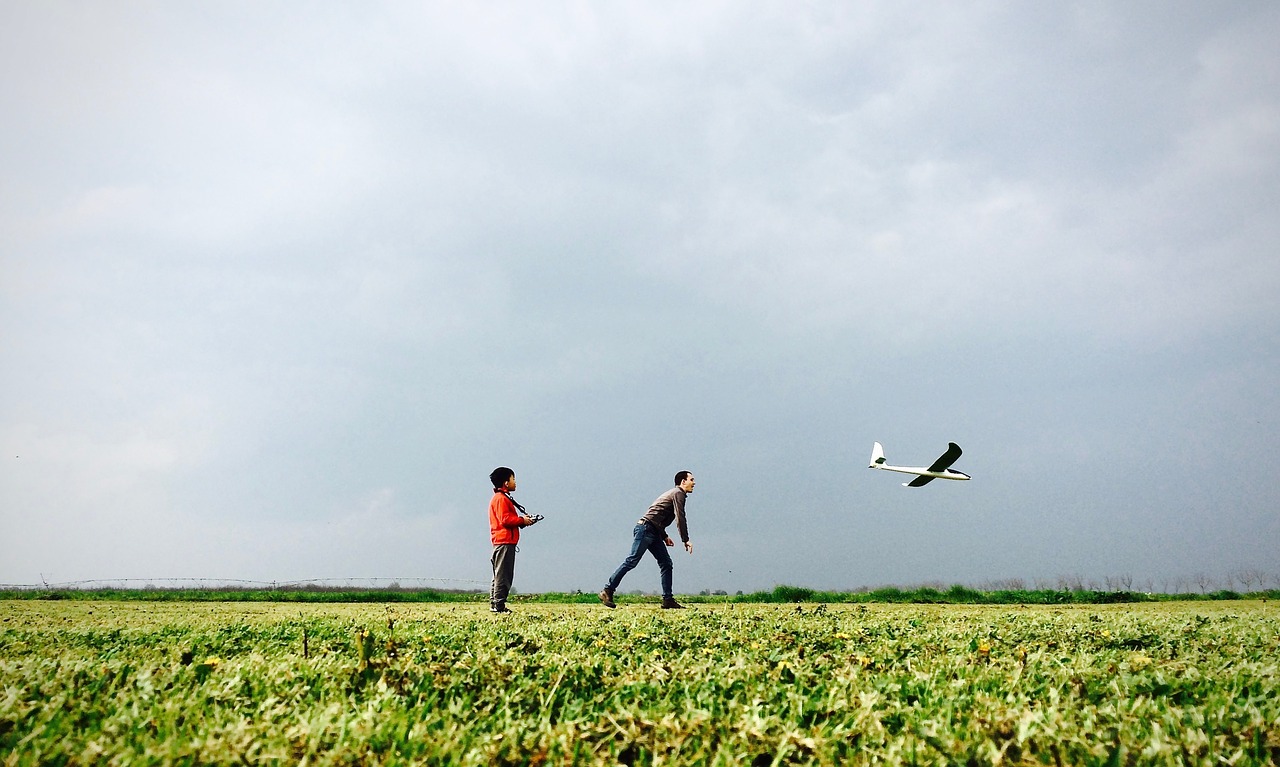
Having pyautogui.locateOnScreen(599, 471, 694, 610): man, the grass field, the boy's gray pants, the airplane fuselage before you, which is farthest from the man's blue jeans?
the airplane fuselage

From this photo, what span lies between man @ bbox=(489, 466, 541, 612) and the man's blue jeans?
2.05m

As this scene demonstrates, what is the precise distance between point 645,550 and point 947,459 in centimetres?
2832

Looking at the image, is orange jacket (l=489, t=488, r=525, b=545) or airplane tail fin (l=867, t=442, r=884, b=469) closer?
orange jacket (l=489, t=488, r=525, b=545)

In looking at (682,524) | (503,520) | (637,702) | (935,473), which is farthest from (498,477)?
(935,473)

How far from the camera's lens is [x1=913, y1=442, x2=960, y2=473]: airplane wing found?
35.8 meters

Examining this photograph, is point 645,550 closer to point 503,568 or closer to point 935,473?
point 503,568

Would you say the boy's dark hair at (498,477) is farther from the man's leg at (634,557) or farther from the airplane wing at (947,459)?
the airplane wing at (947,459)

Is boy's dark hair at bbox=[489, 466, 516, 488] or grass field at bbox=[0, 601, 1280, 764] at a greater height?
boy's dark hair at bbox=[489, 466, 516, 488]

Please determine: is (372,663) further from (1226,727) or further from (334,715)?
(1226,727)

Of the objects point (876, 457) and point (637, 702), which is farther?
point (876, 457)

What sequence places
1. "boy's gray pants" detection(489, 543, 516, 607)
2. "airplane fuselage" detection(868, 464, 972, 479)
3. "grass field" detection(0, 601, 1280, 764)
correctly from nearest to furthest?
"grass field" detection(0, 601, 1280, 764) < "boy's gray pants" detection(489, 543, 516, 607) < "airplane fuselage" detection(868, 464, 972, 479)

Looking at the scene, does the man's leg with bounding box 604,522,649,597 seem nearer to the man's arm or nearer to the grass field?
the man's arm

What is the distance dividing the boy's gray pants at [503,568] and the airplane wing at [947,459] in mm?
29414

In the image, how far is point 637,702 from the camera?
3.06m
